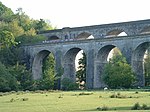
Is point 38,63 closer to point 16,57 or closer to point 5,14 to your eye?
point 16,57

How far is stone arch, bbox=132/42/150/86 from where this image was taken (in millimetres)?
66000

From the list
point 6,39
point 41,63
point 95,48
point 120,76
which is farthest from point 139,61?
point 6,39

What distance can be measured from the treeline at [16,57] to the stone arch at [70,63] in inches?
134

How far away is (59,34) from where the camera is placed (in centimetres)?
9281

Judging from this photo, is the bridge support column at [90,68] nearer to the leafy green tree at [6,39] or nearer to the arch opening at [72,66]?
the arch opening at [72,66]

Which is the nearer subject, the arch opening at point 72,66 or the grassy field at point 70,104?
the grassy field at point 70,104

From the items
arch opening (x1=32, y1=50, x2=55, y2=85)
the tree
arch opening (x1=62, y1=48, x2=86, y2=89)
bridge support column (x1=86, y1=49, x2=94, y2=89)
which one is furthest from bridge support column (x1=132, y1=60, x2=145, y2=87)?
arch opening (x1=32, y1=50, x2=55, y2=85)

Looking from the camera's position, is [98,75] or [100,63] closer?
[98,75]

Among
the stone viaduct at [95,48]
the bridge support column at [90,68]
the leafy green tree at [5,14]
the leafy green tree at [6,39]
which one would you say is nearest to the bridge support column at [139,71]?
the stone viaduct at [95,48]

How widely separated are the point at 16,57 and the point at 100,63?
61.4 ft

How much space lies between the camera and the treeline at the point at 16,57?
67312 mm

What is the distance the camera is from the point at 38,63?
8406 centimetres

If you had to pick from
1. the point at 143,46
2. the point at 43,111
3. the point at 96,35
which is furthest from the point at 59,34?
the point at 43,111

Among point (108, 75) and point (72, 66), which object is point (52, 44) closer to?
point (72, 66)
